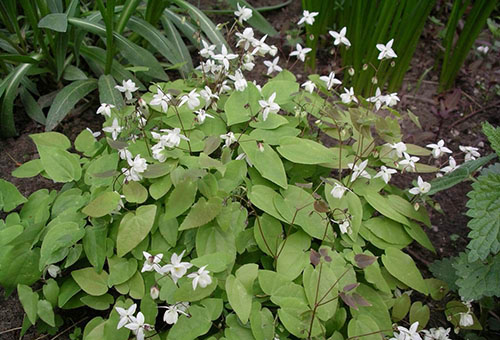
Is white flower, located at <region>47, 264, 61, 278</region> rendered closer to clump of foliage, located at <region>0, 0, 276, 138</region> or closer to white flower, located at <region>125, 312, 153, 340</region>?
white flower, located at <region>125, 312, 153, 340</region>

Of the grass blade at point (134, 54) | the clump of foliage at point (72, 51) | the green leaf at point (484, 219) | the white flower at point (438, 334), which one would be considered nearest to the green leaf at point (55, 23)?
the clump of foliage at point (72, 51)

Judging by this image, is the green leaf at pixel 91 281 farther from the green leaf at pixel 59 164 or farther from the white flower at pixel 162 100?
the white flower at pixel 162 100

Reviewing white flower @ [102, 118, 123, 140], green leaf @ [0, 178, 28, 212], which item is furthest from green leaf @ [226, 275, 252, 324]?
green leaf @ [0, 178, 28, 212]

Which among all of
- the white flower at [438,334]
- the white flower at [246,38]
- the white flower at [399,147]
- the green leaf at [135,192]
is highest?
the white flower at [246,38]

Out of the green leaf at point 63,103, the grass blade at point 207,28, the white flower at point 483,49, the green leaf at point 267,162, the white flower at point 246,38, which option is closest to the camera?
the green leaf at point 267,162

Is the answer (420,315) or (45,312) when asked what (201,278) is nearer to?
(45,312)

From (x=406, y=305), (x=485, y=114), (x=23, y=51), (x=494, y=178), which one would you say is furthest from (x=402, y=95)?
(x=23, y=51)
